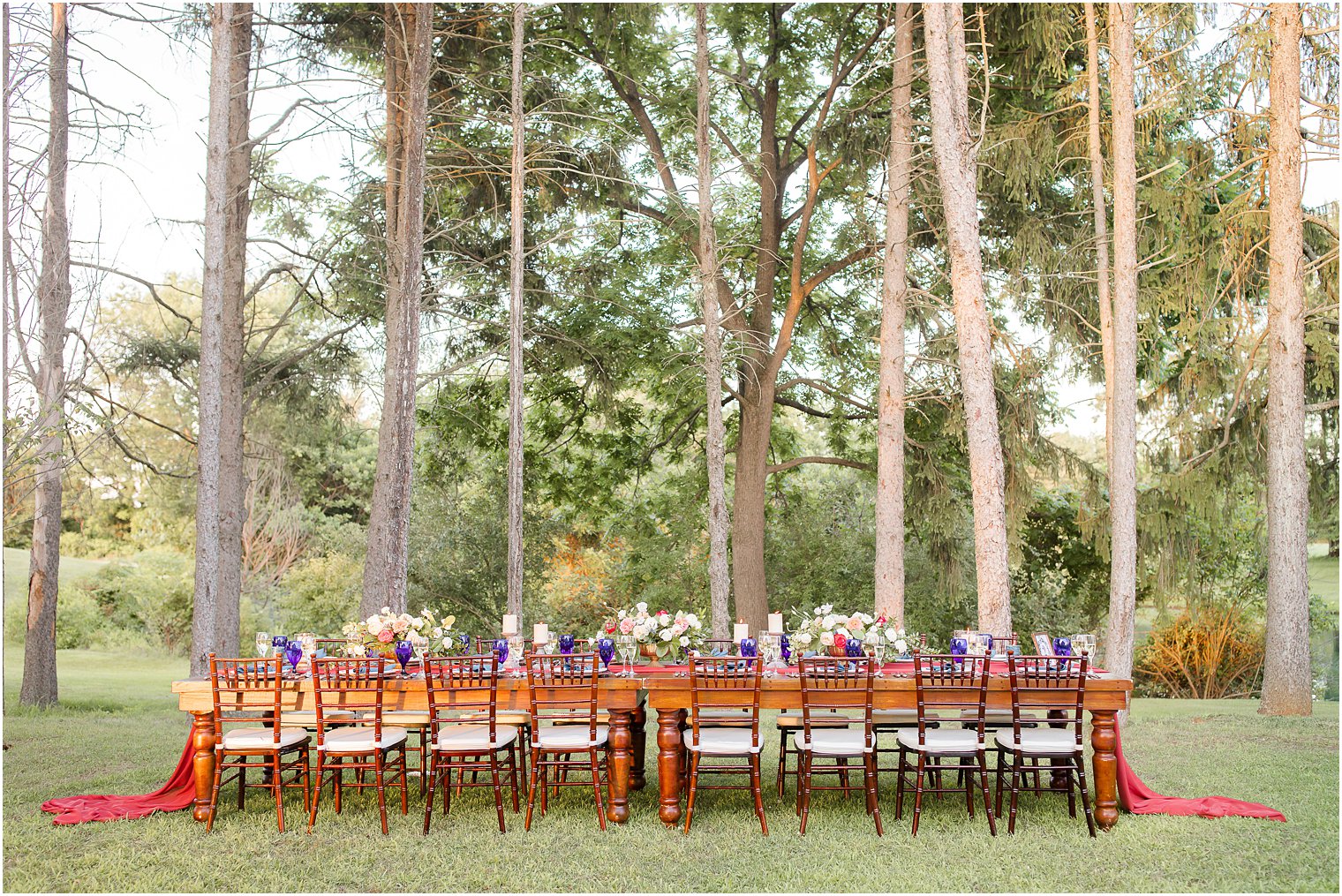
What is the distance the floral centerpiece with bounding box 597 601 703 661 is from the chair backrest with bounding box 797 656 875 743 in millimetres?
746

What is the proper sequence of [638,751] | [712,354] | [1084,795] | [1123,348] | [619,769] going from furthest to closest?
[712,354]
[1123,348]
[638,751]
[619,769]
[1084,795]

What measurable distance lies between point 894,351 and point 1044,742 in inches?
230

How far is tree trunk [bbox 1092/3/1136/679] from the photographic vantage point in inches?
355

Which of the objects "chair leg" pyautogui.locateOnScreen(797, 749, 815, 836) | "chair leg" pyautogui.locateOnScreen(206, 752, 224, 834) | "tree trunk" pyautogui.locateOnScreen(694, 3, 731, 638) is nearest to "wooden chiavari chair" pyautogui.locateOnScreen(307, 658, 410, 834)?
"chair leg" pyautogui.locateOnScreen(206, 752, 224, 834)

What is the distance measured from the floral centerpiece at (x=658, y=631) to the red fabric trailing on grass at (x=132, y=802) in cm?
233

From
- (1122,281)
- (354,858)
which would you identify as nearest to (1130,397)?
(1122,281)

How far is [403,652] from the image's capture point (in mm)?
5551

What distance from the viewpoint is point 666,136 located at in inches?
516

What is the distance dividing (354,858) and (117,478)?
18345 millimetres

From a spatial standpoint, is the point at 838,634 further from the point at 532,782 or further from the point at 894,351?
the point at 894,351

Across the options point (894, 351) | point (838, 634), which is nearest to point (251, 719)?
Result: point (838, 634)

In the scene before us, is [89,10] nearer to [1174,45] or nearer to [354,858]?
[354,858]

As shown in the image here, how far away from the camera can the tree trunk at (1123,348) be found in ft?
29.6

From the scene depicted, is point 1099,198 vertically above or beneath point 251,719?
above
